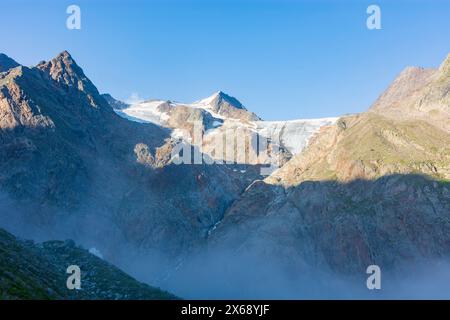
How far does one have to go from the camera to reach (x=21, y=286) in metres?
98.3
